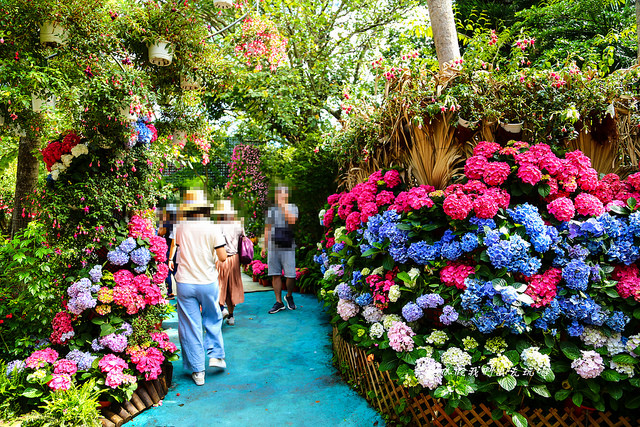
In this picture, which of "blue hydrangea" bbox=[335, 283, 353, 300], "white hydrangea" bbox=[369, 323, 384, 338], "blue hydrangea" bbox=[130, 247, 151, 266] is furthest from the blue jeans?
"white hydrangea" bbox=[369, 323, 384, 338]

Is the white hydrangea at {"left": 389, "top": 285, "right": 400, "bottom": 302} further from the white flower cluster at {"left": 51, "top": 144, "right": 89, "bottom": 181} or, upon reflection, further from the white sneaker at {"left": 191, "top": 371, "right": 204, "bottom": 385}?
the white flower cluster at {"left": 51, "top": 144, "right": 89, "bottom": 181}

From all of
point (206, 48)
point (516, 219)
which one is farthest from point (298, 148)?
point (516, 219)

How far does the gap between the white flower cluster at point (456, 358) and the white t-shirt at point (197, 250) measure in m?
2.18

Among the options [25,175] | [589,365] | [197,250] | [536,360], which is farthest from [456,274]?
[25,175]

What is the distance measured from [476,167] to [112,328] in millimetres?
2948

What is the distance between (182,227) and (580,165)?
10.8ft

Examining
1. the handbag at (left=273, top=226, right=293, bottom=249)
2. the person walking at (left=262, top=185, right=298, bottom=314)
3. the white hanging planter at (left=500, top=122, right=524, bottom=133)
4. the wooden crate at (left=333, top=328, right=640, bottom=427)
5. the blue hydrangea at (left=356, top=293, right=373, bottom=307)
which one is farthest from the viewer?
the handbag at (left=273, top=226, right=293, bottom=249)

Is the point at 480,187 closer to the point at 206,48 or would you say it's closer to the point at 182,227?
the point at 182,227

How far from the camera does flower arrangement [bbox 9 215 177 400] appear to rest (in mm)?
2988

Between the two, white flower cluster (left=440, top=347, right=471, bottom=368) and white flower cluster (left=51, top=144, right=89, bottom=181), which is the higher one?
white flower cluster (left=51, top=144, right=89, bottom=181)

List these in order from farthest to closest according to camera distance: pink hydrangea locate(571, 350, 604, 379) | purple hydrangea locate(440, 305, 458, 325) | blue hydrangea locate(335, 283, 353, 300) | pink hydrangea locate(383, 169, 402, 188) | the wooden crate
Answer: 1. blue hydrangea locate(335, 283, 353, 300)
2. pink hydrangea locate(383, 169, 402, 188)
3. purple hydrangea locate(440, 305, 458, 325)
4. the wooden crate
5. pink hydrangea locate(571, 350, 604, 379)

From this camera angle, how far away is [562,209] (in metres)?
2.69

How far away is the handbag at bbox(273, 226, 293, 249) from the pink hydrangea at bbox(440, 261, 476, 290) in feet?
11.8

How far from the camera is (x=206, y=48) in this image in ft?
12.9
